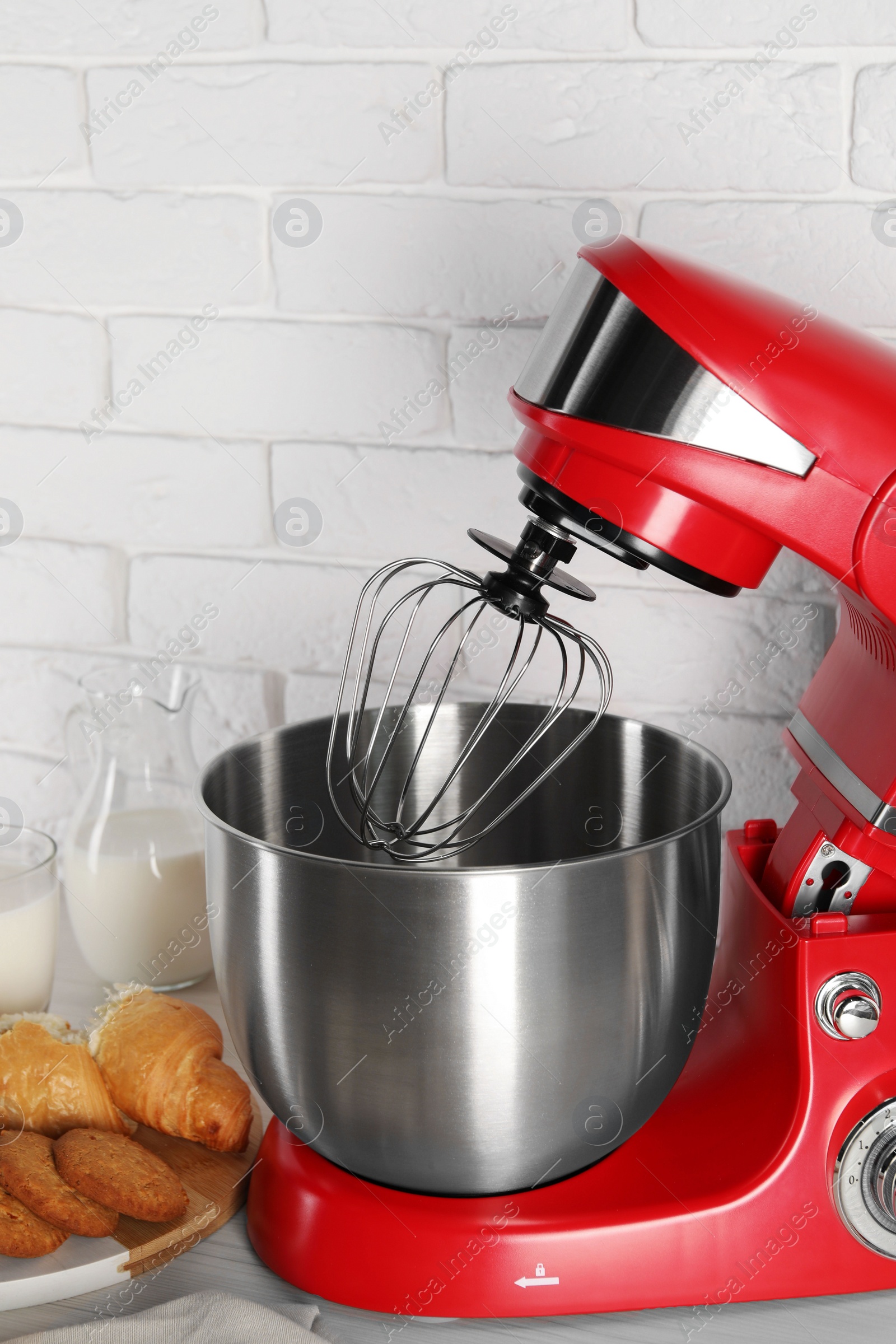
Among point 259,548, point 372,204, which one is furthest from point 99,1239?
point 372,204

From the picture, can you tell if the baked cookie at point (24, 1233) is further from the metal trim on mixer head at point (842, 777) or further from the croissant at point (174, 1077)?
the metal trim on mixer head at point (842, 777)

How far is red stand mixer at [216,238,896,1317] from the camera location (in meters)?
0.42

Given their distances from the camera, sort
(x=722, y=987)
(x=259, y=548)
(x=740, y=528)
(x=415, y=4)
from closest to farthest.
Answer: (x=740, y=528) → (x=722, y=987) → (x=415, y=4) → (x=259, y=548)

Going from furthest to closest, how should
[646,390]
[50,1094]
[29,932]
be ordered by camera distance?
[29,932] → [50,1094] → [646,390]

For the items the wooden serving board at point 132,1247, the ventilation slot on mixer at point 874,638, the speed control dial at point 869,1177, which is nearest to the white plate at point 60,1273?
the wooden serving board at point 132,1247

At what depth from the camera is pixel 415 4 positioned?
0.69 m

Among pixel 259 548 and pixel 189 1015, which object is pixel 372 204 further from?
pixel 189 1015

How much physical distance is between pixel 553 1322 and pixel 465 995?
0.54ft

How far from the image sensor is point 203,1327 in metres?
0.46

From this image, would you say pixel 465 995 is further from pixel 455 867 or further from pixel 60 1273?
pixel 60 1273

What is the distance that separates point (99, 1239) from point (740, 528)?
416 mm

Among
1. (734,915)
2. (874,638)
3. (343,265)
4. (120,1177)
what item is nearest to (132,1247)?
(120,1177)

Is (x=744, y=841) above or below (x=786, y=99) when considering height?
below

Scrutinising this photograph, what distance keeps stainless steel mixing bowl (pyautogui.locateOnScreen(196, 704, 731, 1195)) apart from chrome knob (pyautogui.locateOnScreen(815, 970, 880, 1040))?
0.05 metres
